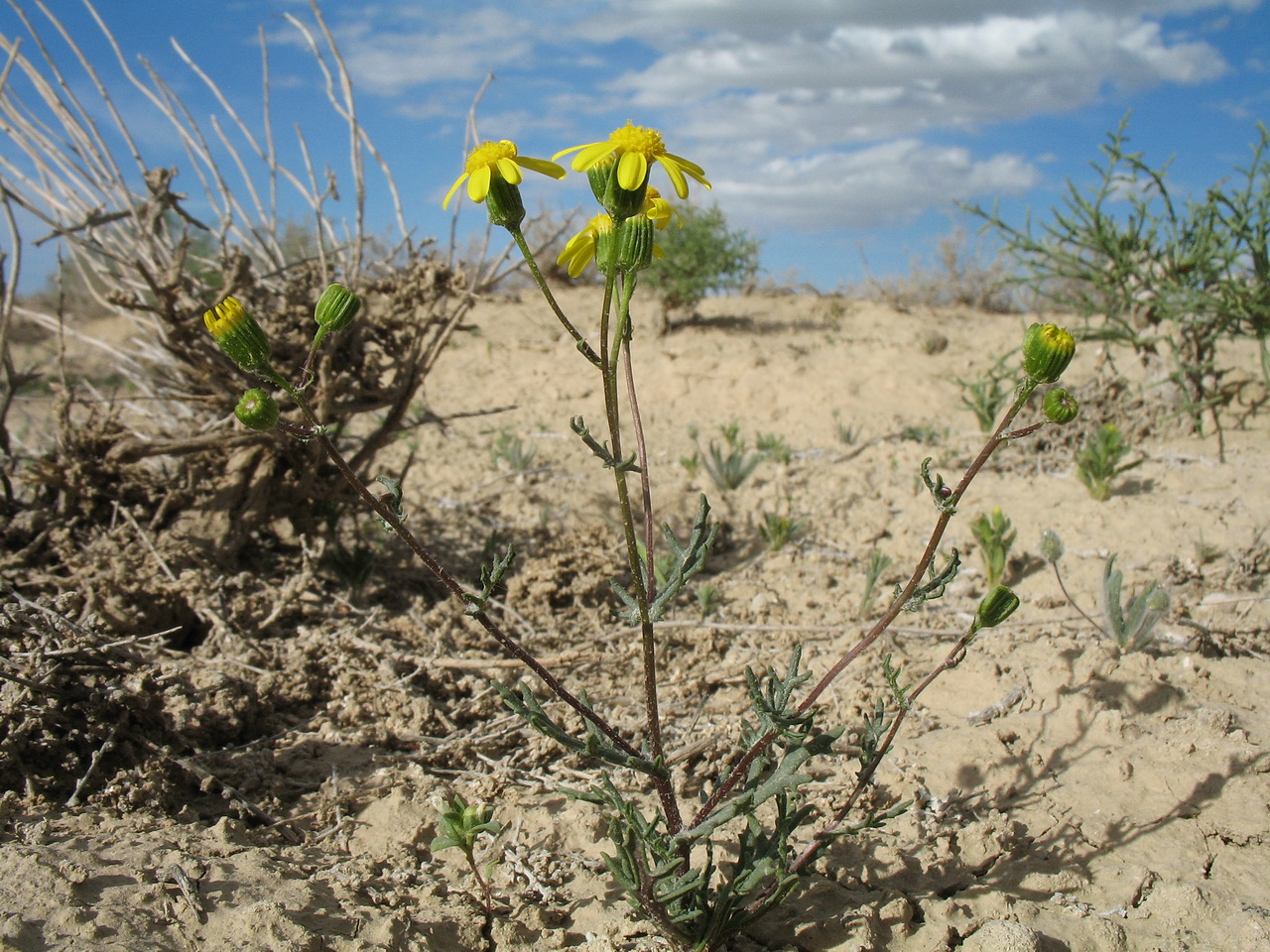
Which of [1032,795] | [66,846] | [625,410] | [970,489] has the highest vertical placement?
[625,410]

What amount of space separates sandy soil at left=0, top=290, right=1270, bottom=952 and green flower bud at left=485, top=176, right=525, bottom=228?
1337mm

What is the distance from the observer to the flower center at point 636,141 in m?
1.38

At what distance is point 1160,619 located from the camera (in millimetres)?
2666

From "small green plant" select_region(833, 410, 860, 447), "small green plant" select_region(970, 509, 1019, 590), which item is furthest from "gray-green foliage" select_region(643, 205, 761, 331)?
"small green plant" select_region(970, 509, 1019, 590)

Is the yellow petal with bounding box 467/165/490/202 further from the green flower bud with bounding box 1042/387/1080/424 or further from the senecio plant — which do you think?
the green flower bud with bounding box 1042/387/1080/424

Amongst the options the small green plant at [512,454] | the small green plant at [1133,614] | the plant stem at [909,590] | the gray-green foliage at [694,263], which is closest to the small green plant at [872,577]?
the small green plant at [1133,614]

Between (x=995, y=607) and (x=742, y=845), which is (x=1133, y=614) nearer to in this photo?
(x=995, y=607)

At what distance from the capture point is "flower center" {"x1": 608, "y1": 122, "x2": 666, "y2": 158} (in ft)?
4.51

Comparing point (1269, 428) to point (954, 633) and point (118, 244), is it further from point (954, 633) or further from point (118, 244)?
point (118, 244)

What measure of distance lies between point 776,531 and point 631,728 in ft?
4.95

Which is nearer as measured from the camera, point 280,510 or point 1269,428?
point 280,510

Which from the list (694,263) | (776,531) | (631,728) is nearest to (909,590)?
(631,728)

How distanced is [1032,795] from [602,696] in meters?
1.27

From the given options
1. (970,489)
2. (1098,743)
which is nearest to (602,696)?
(1098,743)
